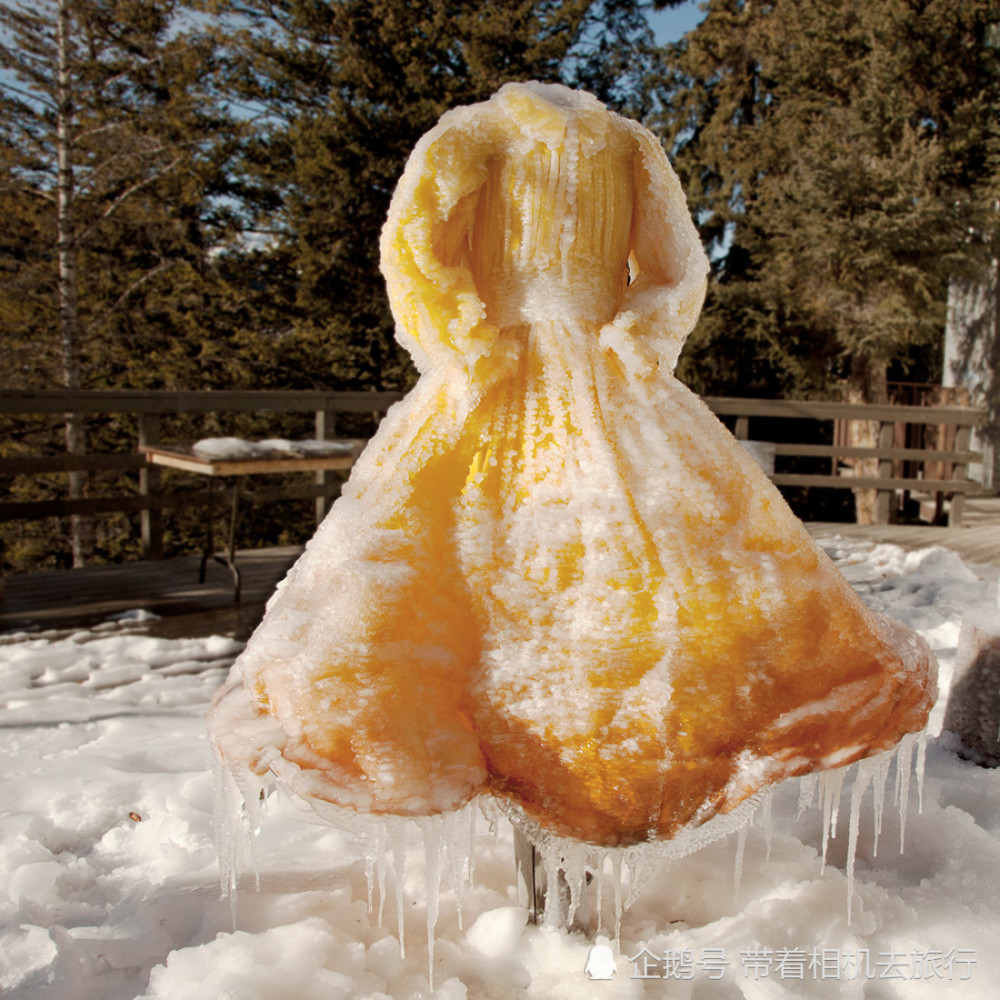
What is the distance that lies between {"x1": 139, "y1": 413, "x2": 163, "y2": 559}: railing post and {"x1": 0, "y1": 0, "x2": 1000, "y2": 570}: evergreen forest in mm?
6264

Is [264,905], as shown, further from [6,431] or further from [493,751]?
[6,431]

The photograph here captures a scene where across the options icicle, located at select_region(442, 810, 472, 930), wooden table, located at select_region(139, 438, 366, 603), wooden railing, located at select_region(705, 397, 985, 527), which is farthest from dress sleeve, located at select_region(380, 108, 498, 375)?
wooden railing, located at select_region(705, 397, 985, 527)

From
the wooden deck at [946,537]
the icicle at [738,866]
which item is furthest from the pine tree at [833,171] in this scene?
the icicle at [738,866]

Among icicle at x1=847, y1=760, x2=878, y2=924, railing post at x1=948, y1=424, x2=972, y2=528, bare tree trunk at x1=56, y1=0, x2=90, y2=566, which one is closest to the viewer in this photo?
icicle at x1=847, y1=760, x2=878, y2=924

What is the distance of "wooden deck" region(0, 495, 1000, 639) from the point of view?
167 inches

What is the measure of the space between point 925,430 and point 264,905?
9898 millimetres

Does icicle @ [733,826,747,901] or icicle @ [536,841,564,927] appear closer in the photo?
icicle @ [536,841,564,927]

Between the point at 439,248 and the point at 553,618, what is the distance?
71cm

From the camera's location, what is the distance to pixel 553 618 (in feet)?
4.38

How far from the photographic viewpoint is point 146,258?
44.2 feet

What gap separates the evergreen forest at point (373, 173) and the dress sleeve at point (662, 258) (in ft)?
29.6

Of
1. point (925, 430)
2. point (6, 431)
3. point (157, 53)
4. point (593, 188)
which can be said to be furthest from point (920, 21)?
point (6, 431)

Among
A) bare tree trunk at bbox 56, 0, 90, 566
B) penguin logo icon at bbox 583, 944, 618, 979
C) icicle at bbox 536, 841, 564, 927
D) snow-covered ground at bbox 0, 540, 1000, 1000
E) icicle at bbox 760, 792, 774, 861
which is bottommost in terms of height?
snow-covered ground at bbox 0, 540, 1000, 1000

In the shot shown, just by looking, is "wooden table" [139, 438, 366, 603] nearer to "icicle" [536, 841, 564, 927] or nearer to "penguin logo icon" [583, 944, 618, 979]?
"icicle" [536, 841, 564, 927]
